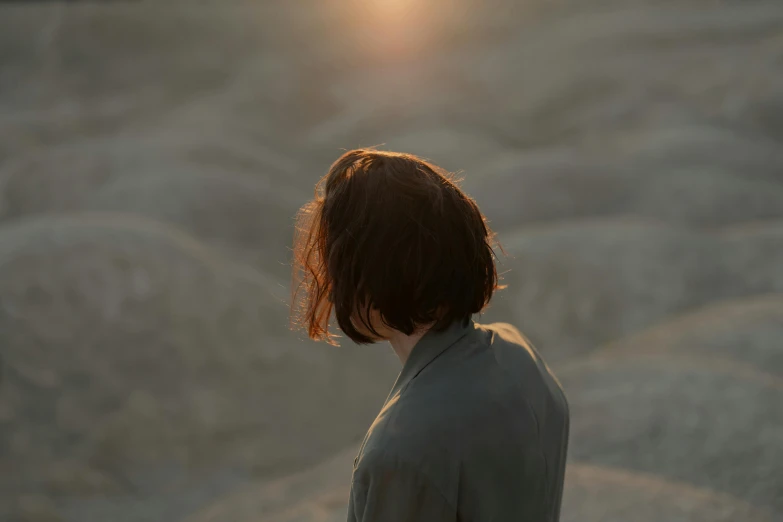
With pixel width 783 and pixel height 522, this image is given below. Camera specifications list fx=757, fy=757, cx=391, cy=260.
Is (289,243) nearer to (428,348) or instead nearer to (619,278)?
(619,278)

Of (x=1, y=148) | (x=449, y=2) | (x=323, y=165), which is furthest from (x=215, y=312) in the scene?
(x=449, y=2)

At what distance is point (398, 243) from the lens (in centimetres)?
109

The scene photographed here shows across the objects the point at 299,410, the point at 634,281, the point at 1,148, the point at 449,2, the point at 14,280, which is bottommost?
the point at 299,410

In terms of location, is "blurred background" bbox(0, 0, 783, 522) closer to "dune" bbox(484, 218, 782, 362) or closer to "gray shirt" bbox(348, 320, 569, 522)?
"dune" bbox(484, 218, 782, 362)

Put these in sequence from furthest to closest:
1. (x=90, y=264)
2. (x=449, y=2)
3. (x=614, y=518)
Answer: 1. (x=449, y=2)
2. (x=90, y=264)
3. (x=614, y=518)

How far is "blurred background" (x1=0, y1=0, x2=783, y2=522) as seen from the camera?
359 centimetres

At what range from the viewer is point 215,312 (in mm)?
4746

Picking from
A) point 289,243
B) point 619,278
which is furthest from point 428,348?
point 289,243

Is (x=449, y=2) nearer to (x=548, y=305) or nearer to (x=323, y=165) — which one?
(x=323, y=165)

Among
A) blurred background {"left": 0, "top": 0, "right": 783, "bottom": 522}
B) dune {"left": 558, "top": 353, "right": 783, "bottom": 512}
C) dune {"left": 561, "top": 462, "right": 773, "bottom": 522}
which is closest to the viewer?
dune {"left": 561, "top": 462, "right": 773, "bottom": 522}

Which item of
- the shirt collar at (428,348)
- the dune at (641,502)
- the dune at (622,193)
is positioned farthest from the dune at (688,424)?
the dune at (622,193)

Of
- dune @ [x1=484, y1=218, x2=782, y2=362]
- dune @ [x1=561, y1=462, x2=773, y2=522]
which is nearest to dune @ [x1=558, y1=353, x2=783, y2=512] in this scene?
dune @ [x1=561, y1=462, x2=773, y2=522]

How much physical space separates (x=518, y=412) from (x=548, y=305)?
457 centimetres

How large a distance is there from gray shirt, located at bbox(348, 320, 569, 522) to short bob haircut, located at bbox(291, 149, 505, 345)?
0.25 feet
